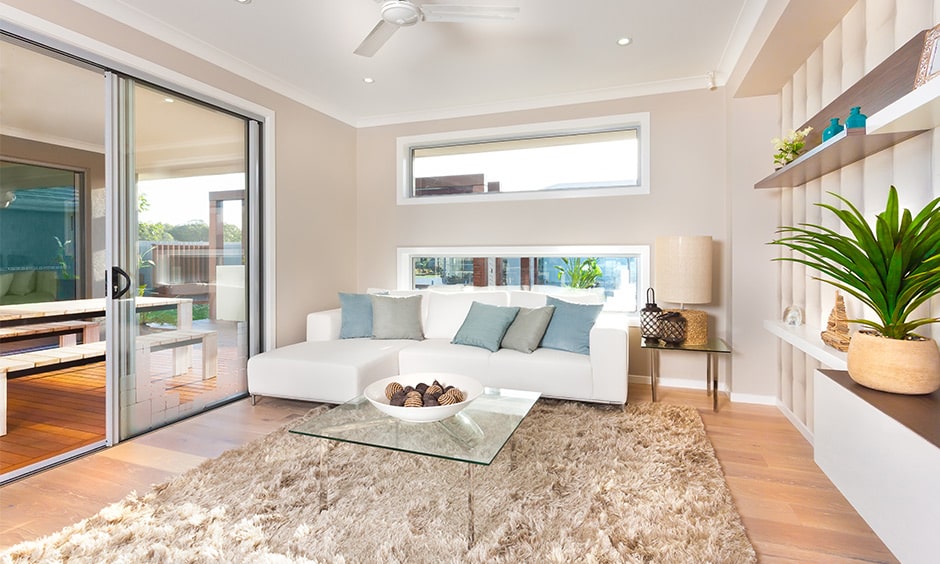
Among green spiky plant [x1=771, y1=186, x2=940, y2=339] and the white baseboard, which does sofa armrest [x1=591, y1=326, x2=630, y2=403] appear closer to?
the white baseboard

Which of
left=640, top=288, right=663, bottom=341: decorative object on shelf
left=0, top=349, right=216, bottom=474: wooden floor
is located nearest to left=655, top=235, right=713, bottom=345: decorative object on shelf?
left=640, top=288, right=663, bottom=341: decorative object on shelf

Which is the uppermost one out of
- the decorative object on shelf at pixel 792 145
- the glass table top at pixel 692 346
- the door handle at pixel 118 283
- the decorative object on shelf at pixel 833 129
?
the decorative object on shelf at pixel 792 145

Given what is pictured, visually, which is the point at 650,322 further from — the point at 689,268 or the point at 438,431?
the point at 438,431

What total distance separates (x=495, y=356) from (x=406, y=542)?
5.65ft

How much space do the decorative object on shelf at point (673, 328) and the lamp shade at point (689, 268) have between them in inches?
5.3

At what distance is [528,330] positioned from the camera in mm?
3488

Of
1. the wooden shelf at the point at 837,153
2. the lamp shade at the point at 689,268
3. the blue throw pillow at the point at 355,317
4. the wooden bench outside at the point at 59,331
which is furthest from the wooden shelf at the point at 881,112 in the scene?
the wooden bench outside at the point at 59,331

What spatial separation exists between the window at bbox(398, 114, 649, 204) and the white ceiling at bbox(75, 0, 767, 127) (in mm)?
269

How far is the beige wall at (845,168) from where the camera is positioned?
1782mm

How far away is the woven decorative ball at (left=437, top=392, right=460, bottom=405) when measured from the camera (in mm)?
2043

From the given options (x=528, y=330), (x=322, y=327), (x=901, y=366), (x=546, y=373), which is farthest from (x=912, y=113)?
(x=322, y=327)

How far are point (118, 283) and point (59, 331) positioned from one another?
0.37m

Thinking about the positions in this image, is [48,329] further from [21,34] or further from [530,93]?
[530,93]

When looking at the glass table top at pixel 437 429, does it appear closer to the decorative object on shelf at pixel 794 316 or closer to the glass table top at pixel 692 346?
the glass table top at pixel 692 346
